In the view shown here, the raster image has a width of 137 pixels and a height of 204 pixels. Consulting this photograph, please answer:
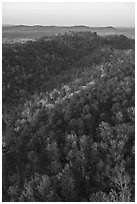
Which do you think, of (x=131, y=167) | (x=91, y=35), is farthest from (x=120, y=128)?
(x=91, y=35)

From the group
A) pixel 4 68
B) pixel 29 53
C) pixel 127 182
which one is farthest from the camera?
pixel 29 53

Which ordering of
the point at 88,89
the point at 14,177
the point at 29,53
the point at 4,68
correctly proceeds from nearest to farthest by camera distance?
1. the point at 14,177
2. the point at 88,89
3. the point at 4,68
4. the point at 29,53

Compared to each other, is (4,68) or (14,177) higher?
(4,68)

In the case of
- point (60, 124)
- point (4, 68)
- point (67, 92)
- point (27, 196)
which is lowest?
point (27, 196)

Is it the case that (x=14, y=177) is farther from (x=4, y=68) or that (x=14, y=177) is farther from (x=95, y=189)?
(x=4, y=68)

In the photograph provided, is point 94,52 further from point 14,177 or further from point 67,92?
point 14,177

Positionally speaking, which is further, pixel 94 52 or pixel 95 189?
pixel 94 52
